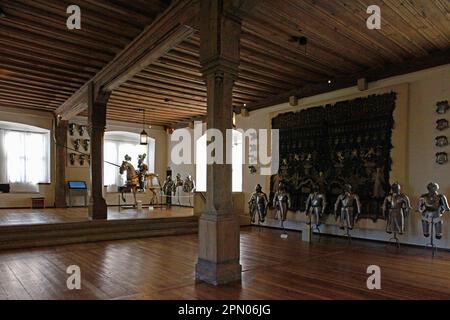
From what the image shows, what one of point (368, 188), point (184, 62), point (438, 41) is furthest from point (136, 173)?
point (438, 41)

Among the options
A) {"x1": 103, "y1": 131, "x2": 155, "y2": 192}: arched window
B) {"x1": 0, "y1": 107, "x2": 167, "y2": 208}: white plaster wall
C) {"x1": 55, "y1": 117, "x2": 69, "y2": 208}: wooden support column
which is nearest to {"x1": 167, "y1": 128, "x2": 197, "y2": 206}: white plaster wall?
{"x1": 103, "y1": 131, "x2": 155, "y2": 192}: arched window

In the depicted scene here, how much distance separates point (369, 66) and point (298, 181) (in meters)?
2.77

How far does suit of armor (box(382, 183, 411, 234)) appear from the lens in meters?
5.58

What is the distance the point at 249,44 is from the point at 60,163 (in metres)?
A: 7.95

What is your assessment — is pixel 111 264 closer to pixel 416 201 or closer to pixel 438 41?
pixel 416 201

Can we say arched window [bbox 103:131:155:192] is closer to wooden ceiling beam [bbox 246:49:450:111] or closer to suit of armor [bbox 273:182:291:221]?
wooden ceiling beam [bbox 246:49:450:111]

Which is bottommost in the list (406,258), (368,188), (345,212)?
(406,258)

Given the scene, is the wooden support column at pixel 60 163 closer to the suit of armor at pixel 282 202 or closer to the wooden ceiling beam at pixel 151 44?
the wooden ceiling beam at pixel 151 44

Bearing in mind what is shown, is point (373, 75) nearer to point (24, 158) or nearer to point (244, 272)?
point (244, 272)

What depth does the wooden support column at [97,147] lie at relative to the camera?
7156 mm

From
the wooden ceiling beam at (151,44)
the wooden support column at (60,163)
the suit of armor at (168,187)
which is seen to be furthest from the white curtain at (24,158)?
the wooden ceiling beam at (151,44)

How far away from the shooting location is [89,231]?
6.33 m

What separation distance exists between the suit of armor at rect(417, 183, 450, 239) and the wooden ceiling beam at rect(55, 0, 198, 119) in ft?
14.3

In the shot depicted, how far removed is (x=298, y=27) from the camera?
4.66 m
